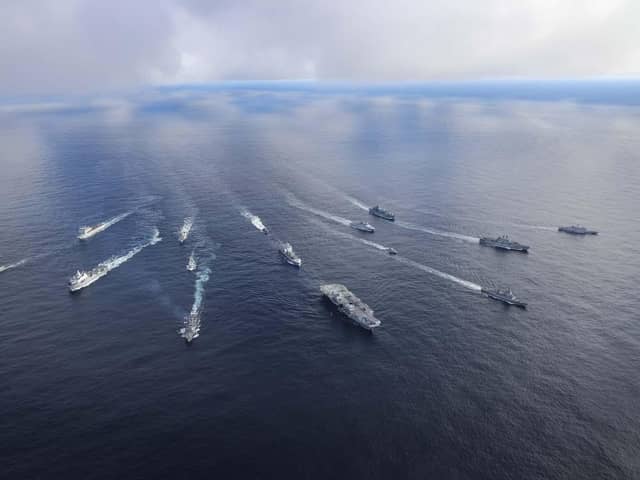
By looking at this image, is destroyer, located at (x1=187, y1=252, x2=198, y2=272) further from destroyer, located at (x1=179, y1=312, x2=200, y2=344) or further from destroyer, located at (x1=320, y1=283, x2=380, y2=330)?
destroyer, located at (x1=320, y1=283, x2=380, y2=330)

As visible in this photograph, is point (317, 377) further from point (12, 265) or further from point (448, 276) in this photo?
point (12, 265)

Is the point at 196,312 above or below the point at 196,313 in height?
below

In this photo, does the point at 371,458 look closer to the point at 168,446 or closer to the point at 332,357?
the point at 332,357

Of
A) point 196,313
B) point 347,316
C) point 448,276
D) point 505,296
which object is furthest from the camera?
point 448,276

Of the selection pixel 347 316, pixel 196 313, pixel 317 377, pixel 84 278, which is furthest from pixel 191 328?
pixel 84 278

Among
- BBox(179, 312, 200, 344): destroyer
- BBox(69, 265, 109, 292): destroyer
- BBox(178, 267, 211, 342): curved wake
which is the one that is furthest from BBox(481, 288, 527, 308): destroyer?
BBox(69, 265, 109, 292): destroyer

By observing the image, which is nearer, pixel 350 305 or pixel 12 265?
pixel 350 305
